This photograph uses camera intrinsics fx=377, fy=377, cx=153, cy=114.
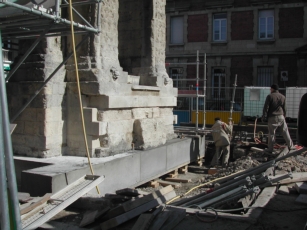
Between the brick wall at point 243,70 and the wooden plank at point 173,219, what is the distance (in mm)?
21288

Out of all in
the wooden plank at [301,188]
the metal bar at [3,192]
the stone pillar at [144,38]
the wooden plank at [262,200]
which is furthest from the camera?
the stone pillar at [144,38]

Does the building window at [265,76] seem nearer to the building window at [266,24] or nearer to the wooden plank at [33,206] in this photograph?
the building window at [266,24]

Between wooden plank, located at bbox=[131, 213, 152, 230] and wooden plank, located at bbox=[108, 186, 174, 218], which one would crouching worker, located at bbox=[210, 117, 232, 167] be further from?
wooden plank, located at bbox=[131, 213, 152, 230]

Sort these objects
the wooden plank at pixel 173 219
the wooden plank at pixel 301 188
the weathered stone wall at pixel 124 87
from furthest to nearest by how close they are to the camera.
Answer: the weathered stone wall at pixel 124 87
the wooden plank at pixel 301 188
the wooden plank at pixel 173 219

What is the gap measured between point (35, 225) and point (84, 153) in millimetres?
3123

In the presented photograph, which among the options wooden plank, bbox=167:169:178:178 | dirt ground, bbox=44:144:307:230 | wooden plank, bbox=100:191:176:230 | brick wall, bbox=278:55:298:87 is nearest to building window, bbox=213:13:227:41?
brick wall, bbox=278:55:298:87

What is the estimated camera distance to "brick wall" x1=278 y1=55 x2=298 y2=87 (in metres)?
23.6

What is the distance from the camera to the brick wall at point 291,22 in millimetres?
23531

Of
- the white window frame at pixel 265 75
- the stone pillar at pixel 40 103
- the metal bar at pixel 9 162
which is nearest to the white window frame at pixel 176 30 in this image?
the white window frame at pixel 265 75

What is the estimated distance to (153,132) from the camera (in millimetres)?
8250

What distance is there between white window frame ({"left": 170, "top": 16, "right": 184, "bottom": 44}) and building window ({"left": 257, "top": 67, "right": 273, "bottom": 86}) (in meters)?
5.79

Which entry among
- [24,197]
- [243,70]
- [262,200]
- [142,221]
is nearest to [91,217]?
[142,221]

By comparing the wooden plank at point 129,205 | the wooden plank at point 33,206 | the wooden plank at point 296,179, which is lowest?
the wooden plank at point 296,179

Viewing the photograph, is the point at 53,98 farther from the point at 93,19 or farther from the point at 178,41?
the point at 178,41
